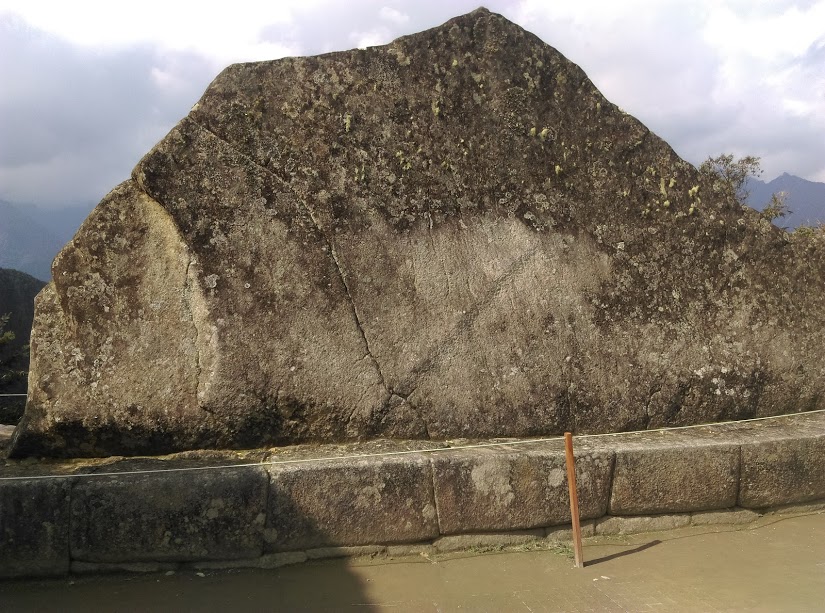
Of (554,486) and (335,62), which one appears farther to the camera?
(335,62)

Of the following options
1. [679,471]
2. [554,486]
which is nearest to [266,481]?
[554,486]

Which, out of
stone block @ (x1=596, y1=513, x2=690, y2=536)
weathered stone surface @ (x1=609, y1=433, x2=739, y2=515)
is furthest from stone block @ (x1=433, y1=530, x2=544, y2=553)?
weathered stone surface @ (x1=609, y1=433, x2=739, y2=515)

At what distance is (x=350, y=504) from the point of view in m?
3.63

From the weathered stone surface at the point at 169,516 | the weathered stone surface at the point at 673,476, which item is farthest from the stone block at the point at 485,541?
the weathered stone surface at the point at 169,516

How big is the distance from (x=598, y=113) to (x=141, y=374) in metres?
3.17

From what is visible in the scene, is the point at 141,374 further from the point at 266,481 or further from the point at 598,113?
the point at 598,113

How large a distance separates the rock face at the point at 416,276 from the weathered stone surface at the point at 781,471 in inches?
15.1

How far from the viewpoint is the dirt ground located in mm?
3273

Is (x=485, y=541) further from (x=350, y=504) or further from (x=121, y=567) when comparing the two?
(x=121, y=567)

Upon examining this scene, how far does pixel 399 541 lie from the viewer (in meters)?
3.72

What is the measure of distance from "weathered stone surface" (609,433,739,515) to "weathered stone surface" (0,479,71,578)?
287cm

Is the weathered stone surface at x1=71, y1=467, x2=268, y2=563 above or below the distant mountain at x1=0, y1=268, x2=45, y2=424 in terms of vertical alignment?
below

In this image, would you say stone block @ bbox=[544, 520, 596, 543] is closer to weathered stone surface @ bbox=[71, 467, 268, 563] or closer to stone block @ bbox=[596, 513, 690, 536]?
stone block @ bbox=[596, 513, 690, 536]

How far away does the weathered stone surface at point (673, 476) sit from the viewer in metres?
3.98
